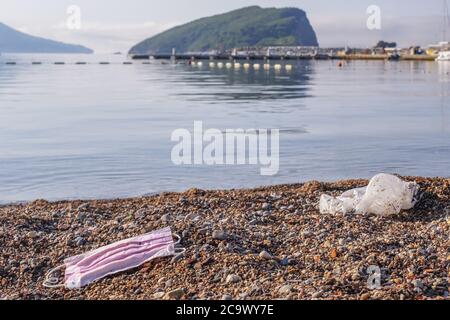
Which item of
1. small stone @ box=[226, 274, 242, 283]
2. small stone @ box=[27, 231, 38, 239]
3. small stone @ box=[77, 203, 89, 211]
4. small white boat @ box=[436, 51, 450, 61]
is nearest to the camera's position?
small stone @ box=[226, 274, 242, 283]

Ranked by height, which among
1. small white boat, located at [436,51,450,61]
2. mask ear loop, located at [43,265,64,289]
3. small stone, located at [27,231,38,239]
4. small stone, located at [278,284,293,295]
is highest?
small white boat, located at [436,51,450,61]

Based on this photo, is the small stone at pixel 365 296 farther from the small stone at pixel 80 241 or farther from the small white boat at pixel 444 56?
the small white boat at pixel 444 56

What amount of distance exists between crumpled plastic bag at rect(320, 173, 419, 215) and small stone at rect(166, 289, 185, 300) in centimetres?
405

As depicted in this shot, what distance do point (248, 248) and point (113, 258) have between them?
5.26ft

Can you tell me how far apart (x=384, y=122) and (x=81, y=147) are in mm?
13224

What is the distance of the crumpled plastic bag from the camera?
10.8 meters

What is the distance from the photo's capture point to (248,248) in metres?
8.97

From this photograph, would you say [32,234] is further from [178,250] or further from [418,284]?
[418,284]

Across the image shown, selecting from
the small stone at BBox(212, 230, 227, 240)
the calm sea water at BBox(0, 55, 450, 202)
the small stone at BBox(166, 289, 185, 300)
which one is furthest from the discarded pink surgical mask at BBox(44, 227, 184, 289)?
the calm sea water at BBox(0, 55, 450, 202)

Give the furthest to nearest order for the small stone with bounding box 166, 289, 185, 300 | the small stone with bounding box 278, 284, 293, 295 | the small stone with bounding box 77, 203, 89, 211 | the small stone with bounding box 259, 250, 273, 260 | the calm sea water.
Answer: the calm sea water
the small stone with bounding box 77, 203, 89, 211
the small stone with bounding box 259, 250, 273, 260
the small stone with bounding box 166, 289, 185, 300
the small stone with bounding box 278, 284, 293, 295

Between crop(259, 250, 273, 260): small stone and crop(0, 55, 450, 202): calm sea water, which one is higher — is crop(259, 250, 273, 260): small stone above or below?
below

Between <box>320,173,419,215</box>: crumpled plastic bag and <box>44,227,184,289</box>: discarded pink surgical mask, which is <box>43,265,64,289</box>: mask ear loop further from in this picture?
<box>320,173,419,215</box>: crumpled plastic bag

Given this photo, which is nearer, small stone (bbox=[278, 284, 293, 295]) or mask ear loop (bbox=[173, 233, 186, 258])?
small stone (bbox=[278, 284, 293, 295])
